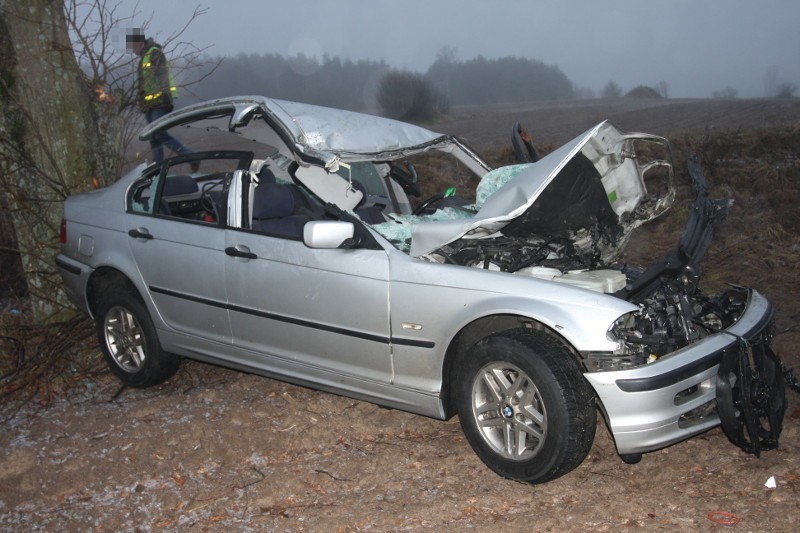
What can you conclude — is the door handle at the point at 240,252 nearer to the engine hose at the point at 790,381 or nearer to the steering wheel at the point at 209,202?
the steering wheel at the point at 209,202

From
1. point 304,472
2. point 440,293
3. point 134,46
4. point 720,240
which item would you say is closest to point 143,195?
point 134,46

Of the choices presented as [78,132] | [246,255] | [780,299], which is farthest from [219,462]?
[780,299]

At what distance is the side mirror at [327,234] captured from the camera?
4379 mm

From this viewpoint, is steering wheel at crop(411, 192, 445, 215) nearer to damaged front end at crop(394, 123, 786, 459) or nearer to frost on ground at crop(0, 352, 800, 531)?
damaged front end at crop(394, 123, 786, 459)

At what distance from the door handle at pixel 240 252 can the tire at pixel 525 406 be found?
5.04ft

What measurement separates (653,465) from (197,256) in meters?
3.04

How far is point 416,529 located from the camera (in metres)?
3.72

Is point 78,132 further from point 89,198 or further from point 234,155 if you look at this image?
point 234,155

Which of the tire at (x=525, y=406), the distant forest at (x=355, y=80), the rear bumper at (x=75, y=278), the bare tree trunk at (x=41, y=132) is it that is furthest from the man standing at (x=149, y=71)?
the distant forest at (x=355, y=80)

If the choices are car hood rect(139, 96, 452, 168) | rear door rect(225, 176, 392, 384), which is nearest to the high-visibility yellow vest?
car hood rect(139, 96, 452, 168)

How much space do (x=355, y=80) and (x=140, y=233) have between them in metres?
27.2

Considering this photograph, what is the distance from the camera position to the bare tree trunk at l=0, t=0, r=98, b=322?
21.1 feet

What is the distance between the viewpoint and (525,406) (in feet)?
13.0

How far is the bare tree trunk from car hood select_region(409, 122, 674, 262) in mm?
3619
